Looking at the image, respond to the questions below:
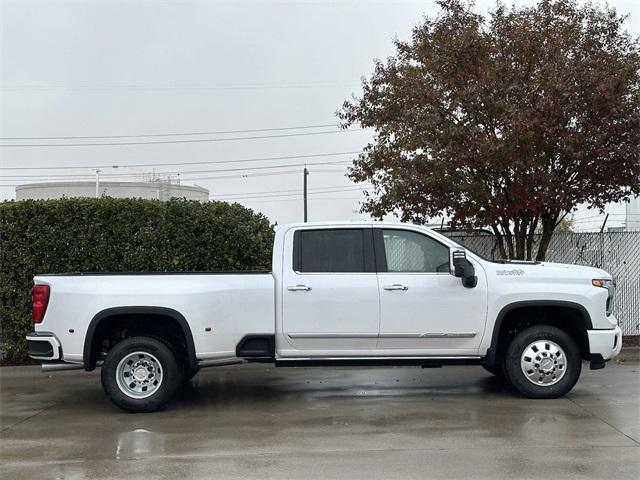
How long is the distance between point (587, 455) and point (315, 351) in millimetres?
3032

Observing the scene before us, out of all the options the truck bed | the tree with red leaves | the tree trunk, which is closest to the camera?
the truck bed

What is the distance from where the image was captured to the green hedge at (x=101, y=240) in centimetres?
1103

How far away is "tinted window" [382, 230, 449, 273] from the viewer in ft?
26.7

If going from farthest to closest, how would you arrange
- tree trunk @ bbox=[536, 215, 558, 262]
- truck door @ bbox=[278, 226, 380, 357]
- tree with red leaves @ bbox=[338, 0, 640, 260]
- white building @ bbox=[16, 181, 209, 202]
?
white building @ bbox=[16, 181, 209, 202] < tree trunk @ bbox=[536, 215, 558, 262] < tree with red leaves @ bbox=[338, 0, 640, 260] < truck door @ bbox=[278, 226, 380, 357]

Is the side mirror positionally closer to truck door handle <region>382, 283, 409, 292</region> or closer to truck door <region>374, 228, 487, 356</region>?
truck door <region>374, 228, 487, 356</region>

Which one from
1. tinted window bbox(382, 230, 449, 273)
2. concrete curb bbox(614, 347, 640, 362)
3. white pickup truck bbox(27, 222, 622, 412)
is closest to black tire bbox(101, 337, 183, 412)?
white pickup truck bbox(27, 222, 622, 412)

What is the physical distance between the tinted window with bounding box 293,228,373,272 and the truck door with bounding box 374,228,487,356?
28cm

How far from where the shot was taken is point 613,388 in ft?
29.6

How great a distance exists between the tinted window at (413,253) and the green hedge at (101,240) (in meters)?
3.52

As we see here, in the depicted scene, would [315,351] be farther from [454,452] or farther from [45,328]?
[45,328]

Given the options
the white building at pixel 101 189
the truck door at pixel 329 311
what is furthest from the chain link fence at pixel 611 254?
the white building at pixel 101 189

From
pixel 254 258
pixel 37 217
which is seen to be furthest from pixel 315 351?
pixel 37 217

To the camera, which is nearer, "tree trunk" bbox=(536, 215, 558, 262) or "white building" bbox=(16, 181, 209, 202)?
"tree trunk" bbox=(536, 215, 558, 262)

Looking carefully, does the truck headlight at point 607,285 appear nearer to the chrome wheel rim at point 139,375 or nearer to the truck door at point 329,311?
the truck door at point 329,311
